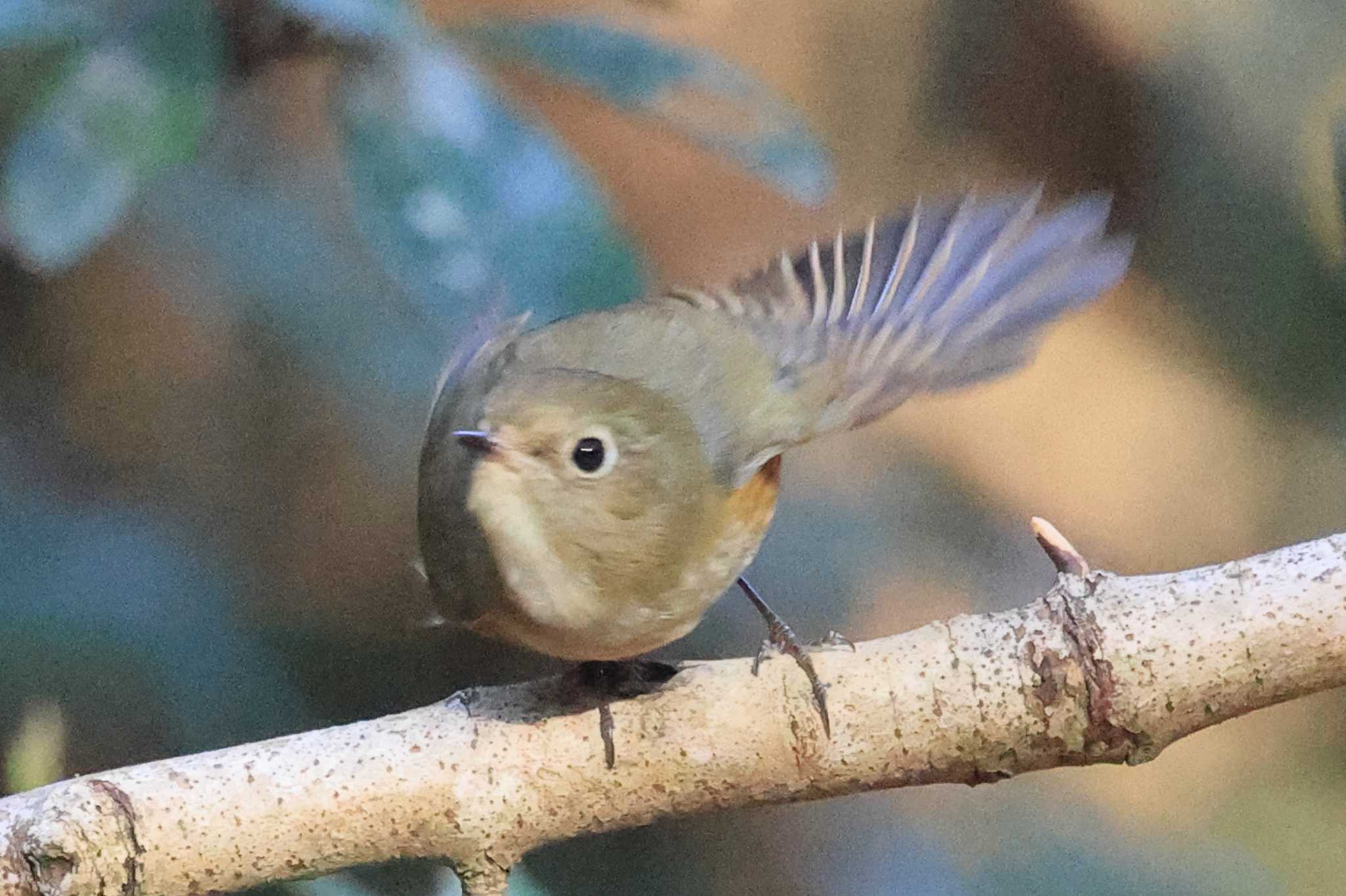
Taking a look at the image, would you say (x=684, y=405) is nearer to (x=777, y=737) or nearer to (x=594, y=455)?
(x=594, y=455)

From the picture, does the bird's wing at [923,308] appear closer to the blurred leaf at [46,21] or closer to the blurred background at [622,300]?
the blurred background at [622,300]

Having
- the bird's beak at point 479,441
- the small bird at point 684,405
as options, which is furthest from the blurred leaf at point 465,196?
the bird's beak at point 479,441

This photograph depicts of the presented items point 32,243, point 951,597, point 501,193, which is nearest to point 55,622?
point 32,243

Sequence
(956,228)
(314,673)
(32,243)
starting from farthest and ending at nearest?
(314,673), (32,243), (956,228)

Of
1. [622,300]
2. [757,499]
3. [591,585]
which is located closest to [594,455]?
[591,585]

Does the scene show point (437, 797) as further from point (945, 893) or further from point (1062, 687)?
point (945, 893)

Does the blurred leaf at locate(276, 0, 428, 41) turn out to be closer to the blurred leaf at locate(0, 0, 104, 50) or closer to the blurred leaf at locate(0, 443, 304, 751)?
the blurred leaf at locate(0, 0, 104, 50)
